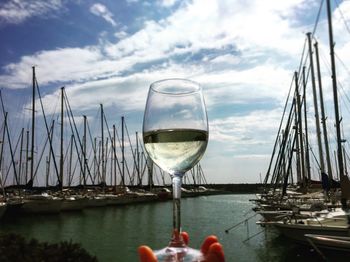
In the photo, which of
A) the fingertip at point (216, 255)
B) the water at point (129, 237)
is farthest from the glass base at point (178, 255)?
the water at point (129, 237)

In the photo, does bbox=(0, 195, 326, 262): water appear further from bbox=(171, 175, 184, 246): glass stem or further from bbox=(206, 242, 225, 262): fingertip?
bbox=(206, 242, 225, 262): fingertip

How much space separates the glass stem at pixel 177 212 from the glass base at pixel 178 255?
45 millimetres

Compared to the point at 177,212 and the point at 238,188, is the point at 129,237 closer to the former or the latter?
the point at 177,212

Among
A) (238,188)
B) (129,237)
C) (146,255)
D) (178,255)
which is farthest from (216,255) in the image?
(238,188)

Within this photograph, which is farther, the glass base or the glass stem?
the glass stem

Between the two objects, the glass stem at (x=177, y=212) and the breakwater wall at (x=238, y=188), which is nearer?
the glass stem at (x=177, y=212)

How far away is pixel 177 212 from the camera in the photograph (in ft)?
5.13

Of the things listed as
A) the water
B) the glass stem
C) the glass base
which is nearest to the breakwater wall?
the water

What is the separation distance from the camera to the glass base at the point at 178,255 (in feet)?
4.34

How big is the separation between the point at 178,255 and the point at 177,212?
0.78 feet

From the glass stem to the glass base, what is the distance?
0.04 m

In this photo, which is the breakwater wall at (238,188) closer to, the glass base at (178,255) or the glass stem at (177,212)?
the glass stem at (177,212)

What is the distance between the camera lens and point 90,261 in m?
3.91

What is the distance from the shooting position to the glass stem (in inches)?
57.6
